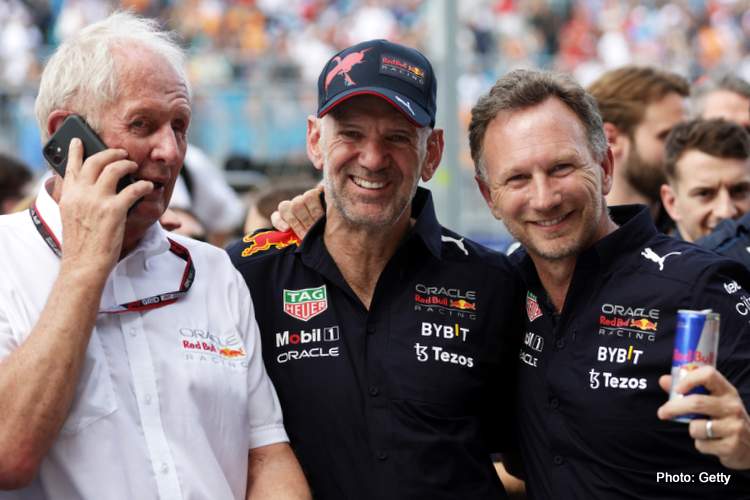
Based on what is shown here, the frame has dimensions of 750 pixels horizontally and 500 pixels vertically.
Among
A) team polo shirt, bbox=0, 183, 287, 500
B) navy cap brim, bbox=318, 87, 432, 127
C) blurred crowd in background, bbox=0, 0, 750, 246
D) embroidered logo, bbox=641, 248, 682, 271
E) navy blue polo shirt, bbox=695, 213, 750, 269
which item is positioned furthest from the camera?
blurred crowd in background, bbox=0, 0, 750, 246

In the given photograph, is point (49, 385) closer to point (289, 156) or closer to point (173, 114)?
point (173, 114)

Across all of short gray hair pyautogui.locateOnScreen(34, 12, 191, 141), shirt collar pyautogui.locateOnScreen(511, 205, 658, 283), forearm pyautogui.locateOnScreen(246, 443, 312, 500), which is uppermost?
short gray hair pyautogui.locateOnScreen(34, 12, 191, 141)

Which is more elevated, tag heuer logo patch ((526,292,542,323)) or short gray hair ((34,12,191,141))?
short gray hair ((34,12,191,141))

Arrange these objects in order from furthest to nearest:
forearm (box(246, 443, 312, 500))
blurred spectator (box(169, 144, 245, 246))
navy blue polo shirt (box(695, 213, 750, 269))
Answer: blurred spectator (box(169, 144, 245, 246))
navy blue polo shirt (box(695, 213, 750, 269))
forearm (box(246, 443, 312, 500))

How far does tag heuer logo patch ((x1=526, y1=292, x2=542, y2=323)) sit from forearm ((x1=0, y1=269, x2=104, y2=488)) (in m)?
1.54

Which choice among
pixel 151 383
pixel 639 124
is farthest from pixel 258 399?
pixel 639 124

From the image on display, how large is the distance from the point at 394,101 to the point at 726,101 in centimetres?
363

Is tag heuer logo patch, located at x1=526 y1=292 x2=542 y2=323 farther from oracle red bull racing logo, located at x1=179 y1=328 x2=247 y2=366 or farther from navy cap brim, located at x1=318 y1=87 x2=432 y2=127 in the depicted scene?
oracle red bull racing logo, located at x1=179 y1=328 x2=247 y2=366

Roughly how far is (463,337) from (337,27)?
1665 cm

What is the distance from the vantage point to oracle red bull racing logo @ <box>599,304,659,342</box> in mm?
3301

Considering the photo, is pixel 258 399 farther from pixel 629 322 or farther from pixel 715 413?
pixel 715 413

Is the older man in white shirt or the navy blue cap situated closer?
the older man in white shirt

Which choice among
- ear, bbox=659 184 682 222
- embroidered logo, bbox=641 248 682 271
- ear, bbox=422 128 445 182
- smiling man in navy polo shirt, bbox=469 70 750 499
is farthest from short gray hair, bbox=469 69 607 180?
ear, bbox=659 184 682 222

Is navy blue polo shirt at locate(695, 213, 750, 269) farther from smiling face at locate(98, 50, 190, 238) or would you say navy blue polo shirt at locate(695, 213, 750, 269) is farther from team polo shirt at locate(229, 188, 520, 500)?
smiling face at locate(98, 50, 190, 238)
